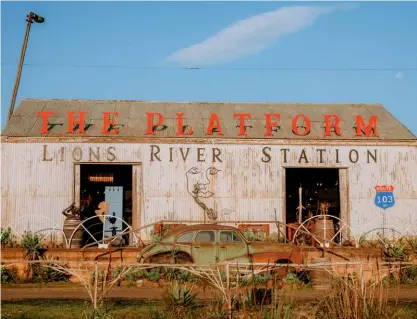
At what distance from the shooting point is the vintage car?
18.0 meters

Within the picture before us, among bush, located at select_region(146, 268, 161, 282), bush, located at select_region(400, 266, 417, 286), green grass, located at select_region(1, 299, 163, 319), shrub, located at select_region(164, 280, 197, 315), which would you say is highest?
shrub, located at select_region(164, 280, 197, 315)

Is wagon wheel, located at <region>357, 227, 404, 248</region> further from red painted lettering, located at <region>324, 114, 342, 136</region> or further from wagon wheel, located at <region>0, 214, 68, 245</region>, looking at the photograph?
wagon wheel, located at <region>0, 214, 68, 245</region>

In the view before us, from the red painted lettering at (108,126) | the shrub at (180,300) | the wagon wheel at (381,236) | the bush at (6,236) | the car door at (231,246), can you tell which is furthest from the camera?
the red painted lettering at (108,126)

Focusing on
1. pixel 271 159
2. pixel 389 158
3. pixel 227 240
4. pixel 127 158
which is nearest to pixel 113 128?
pixel 127 158

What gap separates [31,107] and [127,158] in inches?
257

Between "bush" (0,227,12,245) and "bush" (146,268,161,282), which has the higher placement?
"bush" (0,227,12,245)

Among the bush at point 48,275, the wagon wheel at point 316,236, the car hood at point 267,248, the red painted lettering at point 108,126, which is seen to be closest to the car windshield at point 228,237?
the car hood at point 267,248

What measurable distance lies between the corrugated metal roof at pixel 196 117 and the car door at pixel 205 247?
27.3 ft

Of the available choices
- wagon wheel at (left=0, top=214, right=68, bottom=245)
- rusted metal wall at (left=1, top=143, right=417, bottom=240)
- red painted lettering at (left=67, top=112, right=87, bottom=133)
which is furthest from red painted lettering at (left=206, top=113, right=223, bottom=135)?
wagon wheel at (left=0, top=214, right=68, bottom=245)

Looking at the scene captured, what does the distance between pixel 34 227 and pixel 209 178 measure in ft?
25.0

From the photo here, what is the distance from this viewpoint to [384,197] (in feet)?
86.4

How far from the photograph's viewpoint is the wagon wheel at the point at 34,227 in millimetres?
24609

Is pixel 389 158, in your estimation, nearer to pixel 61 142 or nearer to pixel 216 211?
pixel 216 211

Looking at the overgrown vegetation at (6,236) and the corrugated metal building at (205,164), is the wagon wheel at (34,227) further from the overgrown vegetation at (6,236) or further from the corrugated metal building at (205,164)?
the overgrown vegetation at (6,236)
